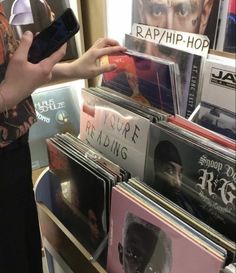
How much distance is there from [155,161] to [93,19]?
65 cm

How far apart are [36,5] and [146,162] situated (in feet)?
2.46

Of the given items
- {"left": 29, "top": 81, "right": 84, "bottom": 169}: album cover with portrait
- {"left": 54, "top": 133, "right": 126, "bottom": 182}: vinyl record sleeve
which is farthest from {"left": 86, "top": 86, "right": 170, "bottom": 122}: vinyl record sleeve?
{"left": 29, "top": 81, "right": 84, "bottom": 169}: album cover with portrait

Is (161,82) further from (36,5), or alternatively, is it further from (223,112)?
(36,5)

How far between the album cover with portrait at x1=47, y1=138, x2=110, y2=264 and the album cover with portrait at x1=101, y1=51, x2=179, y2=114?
0.22 metres

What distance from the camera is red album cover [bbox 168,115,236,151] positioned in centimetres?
64

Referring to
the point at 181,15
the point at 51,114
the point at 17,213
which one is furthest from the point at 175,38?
the point at 51,114

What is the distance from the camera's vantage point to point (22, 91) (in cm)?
68

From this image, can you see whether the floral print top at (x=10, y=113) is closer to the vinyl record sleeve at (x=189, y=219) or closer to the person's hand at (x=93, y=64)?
the person's hand at (x=93, y=64)

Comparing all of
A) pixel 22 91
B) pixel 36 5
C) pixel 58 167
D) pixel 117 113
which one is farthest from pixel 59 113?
pixel 22 91

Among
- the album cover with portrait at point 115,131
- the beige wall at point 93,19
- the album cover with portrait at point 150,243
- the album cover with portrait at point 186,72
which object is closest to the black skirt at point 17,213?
the album cover with portrait at point 115,131

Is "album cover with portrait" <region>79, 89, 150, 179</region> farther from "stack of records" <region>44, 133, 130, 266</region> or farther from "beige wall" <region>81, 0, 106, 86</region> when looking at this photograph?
"beige wall" <region>81, 0, 106, 86</region>

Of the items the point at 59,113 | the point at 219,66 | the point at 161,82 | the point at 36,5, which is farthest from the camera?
the point at 59,113

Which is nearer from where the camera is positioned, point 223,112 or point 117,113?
point 223,112

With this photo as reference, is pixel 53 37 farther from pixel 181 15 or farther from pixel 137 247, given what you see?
pixel 137 247
